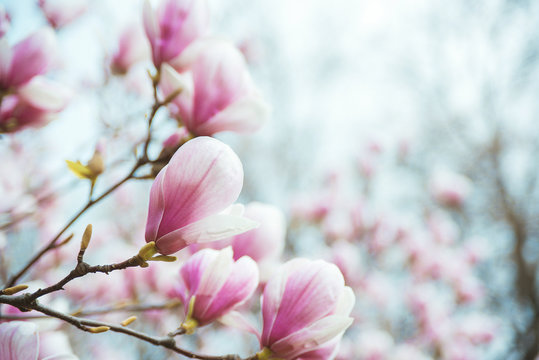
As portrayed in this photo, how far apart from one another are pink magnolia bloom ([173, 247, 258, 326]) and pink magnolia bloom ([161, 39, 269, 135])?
224mm

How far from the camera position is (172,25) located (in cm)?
67

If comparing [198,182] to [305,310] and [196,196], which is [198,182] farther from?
[305,310]

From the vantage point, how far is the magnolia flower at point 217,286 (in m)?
0.52

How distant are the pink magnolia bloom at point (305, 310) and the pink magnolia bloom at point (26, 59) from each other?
1.71ft

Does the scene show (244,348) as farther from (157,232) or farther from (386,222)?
(157,232)

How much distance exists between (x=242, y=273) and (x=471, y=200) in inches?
233

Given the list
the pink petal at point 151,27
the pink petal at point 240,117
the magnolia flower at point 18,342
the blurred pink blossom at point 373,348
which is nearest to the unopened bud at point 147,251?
the magnolia flower at point 18,342

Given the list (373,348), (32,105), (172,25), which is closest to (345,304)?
(172,25)

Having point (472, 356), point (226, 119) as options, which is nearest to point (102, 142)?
point (226, 119)

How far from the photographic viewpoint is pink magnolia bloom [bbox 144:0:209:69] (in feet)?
2.16

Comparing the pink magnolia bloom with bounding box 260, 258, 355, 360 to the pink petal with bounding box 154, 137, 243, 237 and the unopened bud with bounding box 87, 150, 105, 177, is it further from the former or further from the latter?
the unopened bud with bounding box 87, 150, 105, 177

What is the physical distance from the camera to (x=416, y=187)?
614cm

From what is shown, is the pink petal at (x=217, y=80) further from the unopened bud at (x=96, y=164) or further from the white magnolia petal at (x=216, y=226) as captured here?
the white magnolia petal at (x=216, y=226)

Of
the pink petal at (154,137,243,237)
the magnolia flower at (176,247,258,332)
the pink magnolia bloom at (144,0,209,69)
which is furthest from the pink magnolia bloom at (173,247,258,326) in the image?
the pink magnolia bloom at (144,0,209,69)
